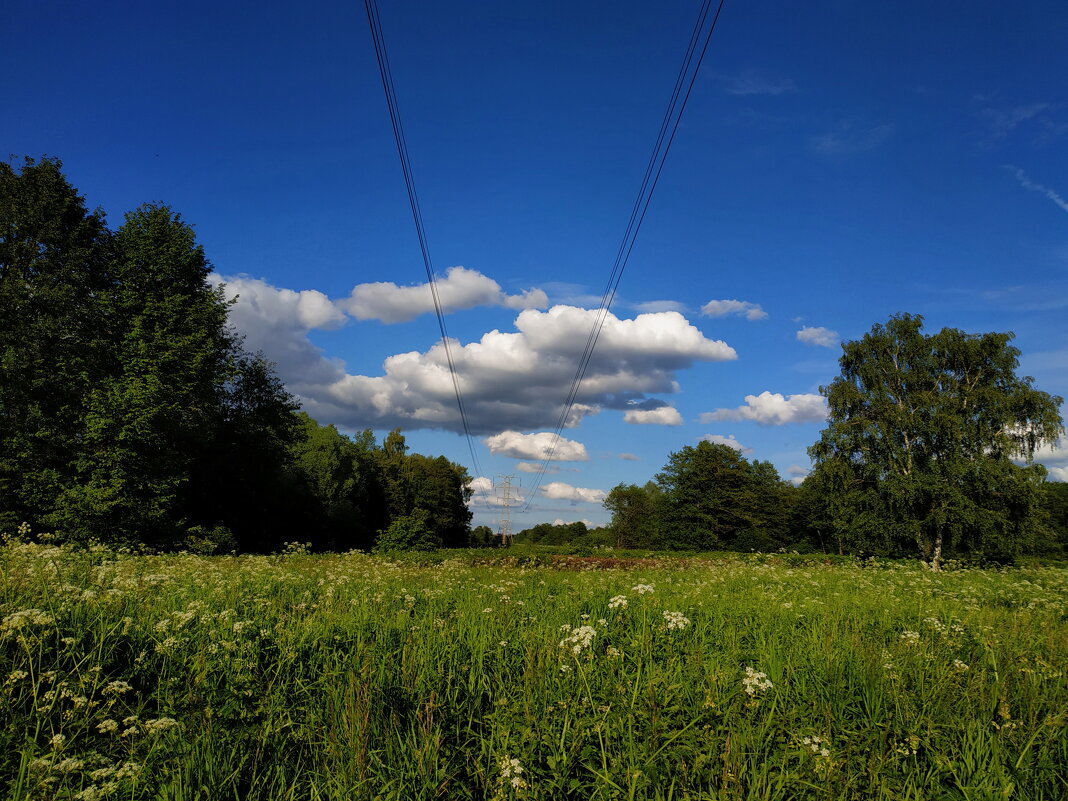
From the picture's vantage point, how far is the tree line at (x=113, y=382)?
73.3 ft

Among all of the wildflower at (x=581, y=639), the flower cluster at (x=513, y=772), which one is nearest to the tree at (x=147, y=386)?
the wildflower at (x=581, y=639)

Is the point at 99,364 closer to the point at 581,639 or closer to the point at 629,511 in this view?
the point at 581,639

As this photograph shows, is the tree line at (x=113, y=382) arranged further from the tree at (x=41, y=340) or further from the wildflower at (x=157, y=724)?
the wildflower at (x=157, y=724)

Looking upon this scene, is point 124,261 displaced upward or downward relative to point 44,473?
upward

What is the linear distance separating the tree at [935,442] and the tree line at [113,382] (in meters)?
27.8

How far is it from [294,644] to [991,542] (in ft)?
129

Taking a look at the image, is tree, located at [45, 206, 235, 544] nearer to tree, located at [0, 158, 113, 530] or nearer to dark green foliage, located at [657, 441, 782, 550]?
tree, located at [0, 158, 113, 530]

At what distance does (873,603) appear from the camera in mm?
8352

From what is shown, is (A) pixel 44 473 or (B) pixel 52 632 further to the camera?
(A) pixel 44 473

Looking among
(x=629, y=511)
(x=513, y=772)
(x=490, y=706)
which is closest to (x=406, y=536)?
(x=490, y=706)

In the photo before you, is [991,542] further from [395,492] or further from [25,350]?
[395,492]

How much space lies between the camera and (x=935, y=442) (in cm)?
3256

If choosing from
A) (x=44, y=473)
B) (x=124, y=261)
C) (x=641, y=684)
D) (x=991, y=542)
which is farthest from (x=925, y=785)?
(x=991, y=542)

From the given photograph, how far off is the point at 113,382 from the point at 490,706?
1055 inches
